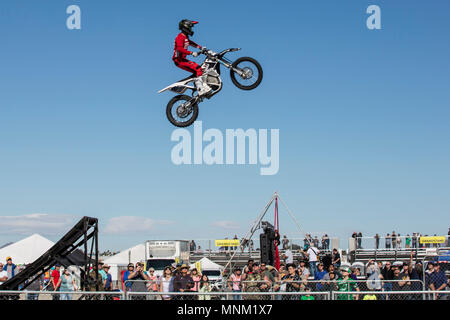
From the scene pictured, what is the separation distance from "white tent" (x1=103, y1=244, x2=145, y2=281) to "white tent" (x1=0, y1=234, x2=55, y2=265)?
10.2 ft

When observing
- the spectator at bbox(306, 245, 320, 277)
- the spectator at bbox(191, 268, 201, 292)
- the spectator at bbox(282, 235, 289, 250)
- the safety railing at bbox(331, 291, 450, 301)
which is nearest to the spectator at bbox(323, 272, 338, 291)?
the safety railing at bbox(331, 291, 450, 301)

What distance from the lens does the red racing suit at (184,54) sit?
591 inches

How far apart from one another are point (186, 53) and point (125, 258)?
1749cm

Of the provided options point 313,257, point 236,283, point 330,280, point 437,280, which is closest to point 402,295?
point 437,280

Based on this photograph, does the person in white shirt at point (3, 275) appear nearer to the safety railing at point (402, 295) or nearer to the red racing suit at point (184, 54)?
the red racing suit at point (184, 54)

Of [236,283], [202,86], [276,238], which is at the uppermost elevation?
[202,86]

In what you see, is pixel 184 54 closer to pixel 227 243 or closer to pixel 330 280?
pixel 330 280

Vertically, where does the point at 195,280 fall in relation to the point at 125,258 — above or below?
above

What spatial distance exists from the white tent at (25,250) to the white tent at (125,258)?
10.2 feet

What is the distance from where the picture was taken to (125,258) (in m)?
30.6

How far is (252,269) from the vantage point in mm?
17656

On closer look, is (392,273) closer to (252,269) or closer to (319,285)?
(319,285)

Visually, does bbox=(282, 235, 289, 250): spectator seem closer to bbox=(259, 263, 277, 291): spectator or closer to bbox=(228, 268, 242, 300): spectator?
bbox=(259, 263, 277, 291): spectator
